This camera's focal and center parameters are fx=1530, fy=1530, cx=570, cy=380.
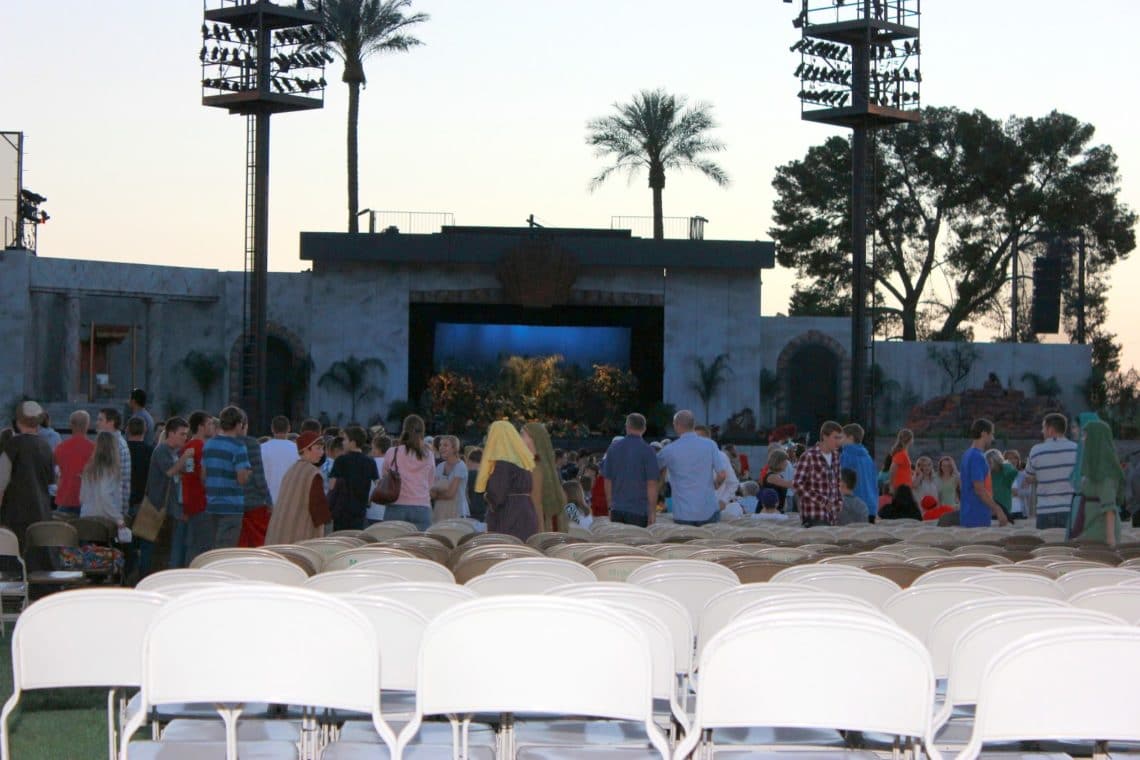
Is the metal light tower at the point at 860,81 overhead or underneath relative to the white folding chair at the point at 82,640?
overhead

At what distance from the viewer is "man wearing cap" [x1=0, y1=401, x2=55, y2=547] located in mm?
9969

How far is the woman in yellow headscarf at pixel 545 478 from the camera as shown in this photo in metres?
9.54

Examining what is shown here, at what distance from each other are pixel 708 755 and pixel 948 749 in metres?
0.77

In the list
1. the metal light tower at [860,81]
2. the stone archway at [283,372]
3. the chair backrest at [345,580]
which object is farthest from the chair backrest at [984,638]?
the stone archway at [283,372]

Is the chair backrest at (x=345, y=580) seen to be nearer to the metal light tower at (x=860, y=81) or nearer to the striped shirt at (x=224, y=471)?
the striped shirt at (x=224, y=471)

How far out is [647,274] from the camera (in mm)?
36875

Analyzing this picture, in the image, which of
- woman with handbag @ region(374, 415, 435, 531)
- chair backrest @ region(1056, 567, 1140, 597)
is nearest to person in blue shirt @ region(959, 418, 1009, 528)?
woman with handbag @ region(374, 415, 435, 531)

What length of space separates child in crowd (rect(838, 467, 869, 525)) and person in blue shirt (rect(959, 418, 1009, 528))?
36.1 inches

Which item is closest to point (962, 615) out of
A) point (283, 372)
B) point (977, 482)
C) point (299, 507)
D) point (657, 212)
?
point (299, 507)

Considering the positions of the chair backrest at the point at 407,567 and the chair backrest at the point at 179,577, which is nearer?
the chair backrest at the point at 179,577

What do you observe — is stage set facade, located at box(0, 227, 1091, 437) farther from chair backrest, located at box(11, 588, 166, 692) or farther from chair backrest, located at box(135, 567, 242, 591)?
chair backrest, located at box(11, 588, 166, 692)

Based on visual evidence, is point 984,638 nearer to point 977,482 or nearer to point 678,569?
point 678,569

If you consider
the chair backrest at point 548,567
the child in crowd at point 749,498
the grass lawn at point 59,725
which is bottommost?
the grass lawn at point 59,725

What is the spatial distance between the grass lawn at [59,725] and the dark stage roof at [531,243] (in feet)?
94.4
